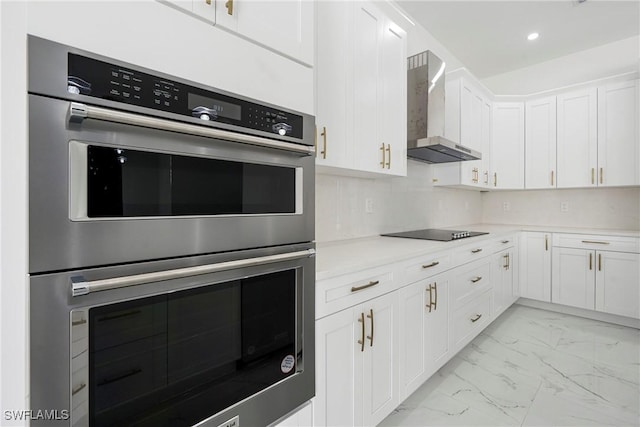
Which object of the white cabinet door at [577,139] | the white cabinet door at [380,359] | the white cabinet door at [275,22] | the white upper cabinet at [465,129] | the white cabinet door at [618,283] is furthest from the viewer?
the white cabinet door at [577,139]

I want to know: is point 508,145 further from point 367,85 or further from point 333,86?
point 333,86

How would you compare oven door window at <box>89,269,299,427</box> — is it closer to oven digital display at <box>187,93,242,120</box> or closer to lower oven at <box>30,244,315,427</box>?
lower oven at <box>30,244,315,427</box>

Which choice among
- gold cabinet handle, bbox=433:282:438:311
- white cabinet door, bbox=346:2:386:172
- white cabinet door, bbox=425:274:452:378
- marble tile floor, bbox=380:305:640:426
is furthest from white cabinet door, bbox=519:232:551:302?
white cabinet door, bbox=346:2:386:172

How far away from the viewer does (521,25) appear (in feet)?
9.95

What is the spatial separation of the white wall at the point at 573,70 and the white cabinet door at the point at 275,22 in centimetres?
395

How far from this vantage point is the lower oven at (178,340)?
24.7 inches

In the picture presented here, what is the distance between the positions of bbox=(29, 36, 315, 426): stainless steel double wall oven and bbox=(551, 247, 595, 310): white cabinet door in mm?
3432

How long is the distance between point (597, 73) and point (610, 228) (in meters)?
1.74

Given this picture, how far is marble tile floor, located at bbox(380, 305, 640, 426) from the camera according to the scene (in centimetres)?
174

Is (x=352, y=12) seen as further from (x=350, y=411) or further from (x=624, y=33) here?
(x=624, y=33)

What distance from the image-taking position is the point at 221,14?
2.85 feet

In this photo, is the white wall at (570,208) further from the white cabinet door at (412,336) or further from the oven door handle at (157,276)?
the oven door handle at (157,276)

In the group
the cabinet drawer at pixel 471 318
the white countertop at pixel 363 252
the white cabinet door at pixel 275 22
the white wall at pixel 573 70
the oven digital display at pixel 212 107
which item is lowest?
the cabinet drawer at pixel 471 318
